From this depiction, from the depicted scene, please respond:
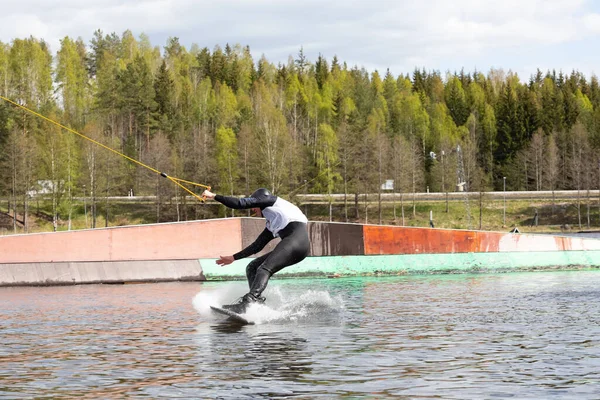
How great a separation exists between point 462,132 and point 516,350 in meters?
147

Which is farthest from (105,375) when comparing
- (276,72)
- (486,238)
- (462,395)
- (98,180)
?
(276,72)

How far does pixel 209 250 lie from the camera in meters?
25.7

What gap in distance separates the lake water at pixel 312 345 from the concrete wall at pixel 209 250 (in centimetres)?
355

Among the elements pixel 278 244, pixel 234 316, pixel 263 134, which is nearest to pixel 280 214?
pixel 278 244

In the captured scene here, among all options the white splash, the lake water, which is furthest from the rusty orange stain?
the white splash

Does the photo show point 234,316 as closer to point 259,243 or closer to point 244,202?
point 259,243

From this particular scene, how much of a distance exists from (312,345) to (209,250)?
13694mm

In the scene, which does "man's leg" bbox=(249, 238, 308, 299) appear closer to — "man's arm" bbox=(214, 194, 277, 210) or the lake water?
the lake water

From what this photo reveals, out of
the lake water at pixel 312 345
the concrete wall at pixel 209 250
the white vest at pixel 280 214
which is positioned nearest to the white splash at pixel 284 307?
the lake water at pixel 312 345

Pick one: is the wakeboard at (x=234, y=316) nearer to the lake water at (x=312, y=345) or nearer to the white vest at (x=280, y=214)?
the lake water at (x=312, y=345)

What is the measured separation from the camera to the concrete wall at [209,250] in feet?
80.7

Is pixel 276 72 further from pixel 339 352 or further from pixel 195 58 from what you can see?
pixel 339 352

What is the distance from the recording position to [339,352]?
1160 centimetres

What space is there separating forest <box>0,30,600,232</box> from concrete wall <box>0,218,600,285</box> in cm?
4531
